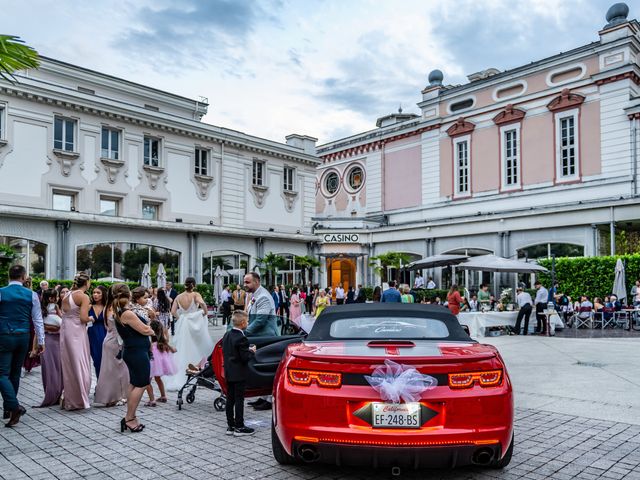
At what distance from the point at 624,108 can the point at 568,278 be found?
31.9 ft

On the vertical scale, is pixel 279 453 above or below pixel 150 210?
below

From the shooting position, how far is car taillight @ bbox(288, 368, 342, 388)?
445cm

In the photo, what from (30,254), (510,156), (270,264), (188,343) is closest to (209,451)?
(188,343)

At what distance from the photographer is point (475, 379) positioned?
4445 mm

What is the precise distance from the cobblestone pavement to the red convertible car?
615 millimetres

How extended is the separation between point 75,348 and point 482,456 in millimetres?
5894

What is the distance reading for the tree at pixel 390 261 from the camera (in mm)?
33125

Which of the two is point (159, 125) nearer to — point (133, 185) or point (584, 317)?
point (133, 185)

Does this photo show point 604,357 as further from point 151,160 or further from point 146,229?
point 151,160

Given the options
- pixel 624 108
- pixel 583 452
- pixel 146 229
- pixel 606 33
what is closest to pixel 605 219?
pixel 624 108

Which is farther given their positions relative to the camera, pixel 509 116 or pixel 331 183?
pixel 331 183

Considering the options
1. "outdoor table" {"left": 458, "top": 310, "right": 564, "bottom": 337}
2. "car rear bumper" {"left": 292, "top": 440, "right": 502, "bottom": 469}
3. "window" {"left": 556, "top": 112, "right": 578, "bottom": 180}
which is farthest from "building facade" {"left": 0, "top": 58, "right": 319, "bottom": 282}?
"car rear bumper" {"left": 292, "top": 440, "right": 502, "bottom": 469}

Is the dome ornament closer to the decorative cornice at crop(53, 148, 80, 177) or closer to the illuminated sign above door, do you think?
the illuminated sign above door

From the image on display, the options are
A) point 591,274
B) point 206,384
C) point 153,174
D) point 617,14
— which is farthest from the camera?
point 617,14
